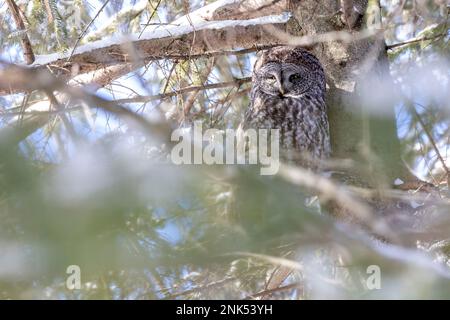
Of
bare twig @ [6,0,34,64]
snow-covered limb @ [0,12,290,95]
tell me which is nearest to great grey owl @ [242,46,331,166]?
snow-covered limb @ [0,12,290,95]

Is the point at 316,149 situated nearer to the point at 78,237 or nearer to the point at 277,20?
the point at 277,20

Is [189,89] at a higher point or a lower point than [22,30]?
lower

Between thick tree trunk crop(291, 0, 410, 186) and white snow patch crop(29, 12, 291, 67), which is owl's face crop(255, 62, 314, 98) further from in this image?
white snow patch crop(29, 12, 291, 67)

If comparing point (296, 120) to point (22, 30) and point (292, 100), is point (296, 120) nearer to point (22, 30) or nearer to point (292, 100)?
point (292, 100)

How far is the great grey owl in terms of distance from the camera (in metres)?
3.39

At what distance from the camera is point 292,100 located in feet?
11.8

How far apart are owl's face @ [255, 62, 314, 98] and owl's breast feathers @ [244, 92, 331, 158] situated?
0.04 m

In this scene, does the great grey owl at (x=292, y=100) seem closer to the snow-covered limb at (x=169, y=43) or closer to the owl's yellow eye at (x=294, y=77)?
the owl's yellow eye at (x=294, y=77)

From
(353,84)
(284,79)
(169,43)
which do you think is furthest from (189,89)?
(353,84)

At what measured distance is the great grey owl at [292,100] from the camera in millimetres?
3387

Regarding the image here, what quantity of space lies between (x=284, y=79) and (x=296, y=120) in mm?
315

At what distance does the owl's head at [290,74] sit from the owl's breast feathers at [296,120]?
0.05m

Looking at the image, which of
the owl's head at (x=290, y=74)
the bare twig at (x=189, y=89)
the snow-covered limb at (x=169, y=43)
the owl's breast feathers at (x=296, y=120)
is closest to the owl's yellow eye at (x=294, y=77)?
the owl's head at (x=290, y=74)
